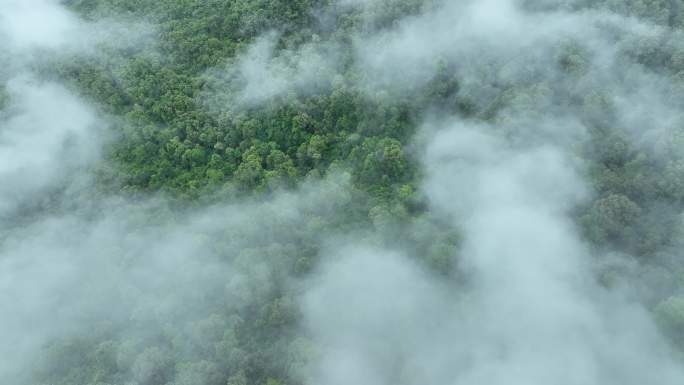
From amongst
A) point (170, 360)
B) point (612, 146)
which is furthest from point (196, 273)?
point (612, 146)

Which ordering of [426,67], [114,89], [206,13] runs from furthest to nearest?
[206,13], [114,89], [426,67]

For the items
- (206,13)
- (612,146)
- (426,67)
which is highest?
(206,13)

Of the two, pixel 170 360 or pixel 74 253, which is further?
pixel 74 253

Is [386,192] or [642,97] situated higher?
[642,97]

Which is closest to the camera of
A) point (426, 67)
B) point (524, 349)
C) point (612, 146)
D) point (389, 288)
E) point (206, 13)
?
point (524, 349)

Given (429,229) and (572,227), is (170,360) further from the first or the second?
(572,227)

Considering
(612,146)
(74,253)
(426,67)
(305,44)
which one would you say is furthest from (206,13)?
(612,146)
